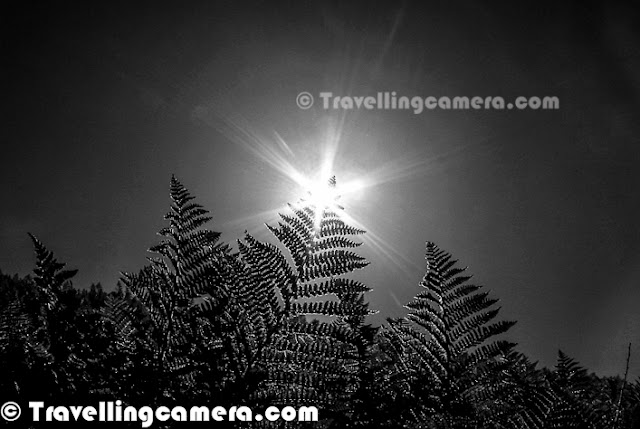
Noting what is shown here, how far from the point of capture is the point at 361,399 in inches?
40.6

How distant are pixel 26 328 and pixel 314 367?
33.4 inches

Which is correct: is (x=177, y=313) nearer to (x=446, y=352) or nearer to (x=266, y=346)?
(x=266, y=346)

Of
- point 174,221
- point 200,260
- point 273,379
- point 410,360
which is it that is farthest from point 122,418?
point 410,360

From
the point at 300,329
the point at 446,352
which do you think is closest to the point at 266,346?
the point at 300,329

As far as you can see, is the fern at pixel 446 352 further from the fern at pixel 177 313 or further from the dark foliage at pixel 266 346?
the fern at pixel 177 313
